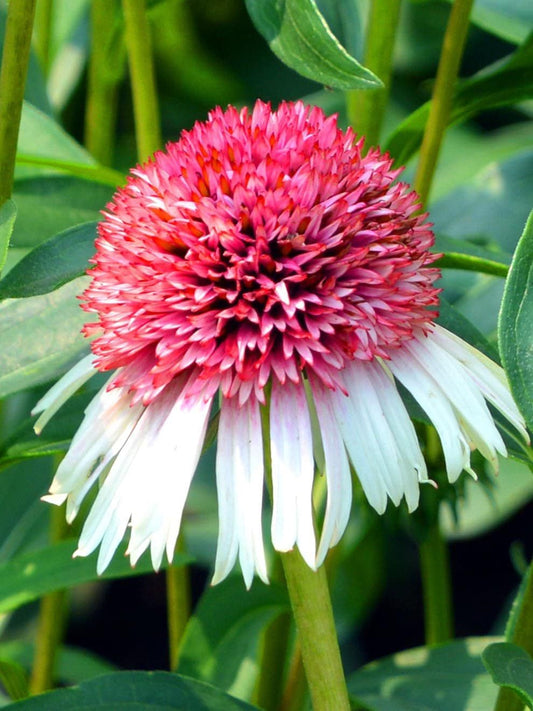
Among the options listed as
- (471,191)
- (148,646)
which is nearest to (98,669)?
(148,646)

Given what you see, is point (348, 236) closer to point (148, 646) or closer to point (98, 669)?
point (98, 669)

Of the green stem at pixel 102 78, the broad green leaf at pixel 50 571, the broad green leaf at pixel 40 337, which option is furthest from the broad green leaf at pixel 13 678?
the green stem at pixel 102 78

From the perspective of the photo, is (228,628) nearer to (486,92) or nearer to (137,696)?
(137,696)

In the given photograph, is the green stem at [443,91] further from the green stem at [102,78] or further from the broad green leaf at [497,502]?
the broad green leaf at [497,502]

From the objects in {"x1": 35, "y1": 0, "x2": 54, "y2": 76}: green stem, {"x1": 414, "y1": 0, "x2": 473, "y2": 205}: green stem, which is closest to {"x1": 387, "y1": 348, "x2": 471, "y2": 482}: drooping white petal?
{"x1": 414, "y1": 0, "x2": 473, "y2": 205}: green stem

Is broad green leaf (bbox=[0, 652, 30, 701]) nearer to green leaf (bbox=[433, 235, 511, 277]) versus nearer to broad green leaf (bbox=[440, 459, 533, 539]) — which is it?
green leaf (bbox=[433, 235, 511, 277])

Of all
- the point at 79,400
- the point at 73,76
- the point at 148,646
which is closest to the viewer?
the point at 79,400
